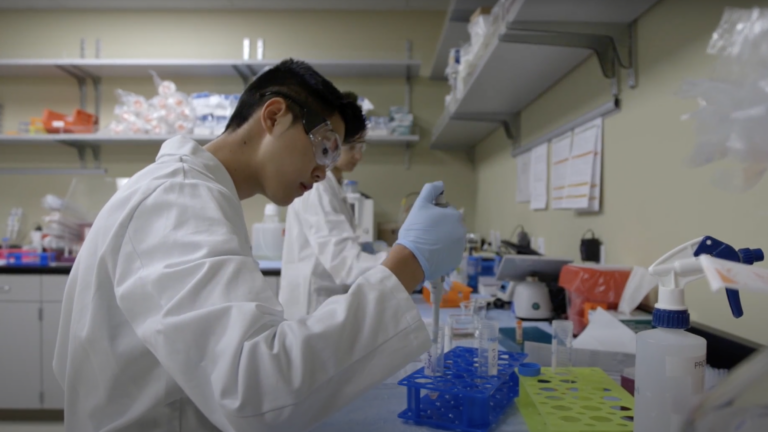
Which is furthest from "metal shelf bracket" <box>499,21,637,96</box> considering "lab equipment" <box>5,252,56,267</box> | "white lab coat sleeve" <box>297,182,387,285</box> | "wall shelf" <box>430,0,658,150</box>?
"lab equipment" <box>5,252,56,267</box>

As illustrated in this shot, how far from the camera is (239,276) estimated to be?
1.96 feet

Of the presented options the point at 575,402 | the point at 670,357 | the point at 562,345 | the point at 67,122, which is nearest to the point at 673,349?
the point at 670,357

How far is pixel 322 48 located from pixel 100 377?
3.26 metres

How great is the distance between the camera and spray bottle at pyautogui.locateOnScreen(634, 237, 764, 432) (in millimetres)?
563

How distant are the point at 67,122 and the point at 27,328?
145cm

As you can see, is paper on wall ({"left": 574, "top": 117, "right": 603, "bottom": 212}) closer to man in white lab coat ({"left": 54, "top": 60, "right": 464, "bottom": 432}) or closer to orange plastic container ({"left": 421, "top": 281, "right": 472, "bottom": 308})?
orange plastic container ({"left": 421, "top": 281, "right": 472, "bottom": 308})

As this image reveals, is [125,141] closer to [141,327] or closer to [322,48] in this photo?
[322,48]

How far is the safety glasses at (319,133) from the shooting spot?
2.99ft

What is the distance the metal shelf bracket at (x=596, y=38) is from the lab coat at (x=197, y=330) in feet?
3.24

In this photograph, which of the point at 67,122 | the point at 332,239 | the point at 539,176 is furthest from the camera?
the point at 67,122

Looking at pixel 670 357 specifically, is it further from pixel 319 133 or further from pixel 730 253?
pixel 319 133

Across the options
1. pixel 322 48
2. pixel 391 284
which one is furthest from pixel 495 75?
pixel 322 48

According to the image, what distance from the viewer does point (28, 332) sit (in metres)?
2.75

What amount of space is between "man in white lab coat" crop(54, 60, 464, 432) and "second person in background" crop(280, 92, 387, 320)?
872mm
